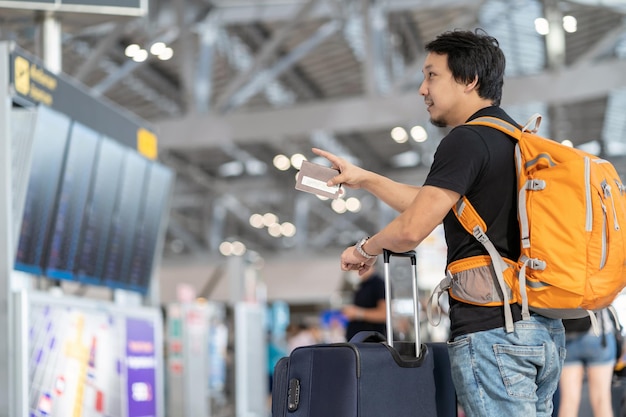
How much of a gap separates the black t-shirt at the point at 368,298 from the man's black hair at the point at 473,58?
4.45m

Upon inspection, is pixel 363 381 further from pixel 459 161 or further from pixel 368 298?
pixel 368 298

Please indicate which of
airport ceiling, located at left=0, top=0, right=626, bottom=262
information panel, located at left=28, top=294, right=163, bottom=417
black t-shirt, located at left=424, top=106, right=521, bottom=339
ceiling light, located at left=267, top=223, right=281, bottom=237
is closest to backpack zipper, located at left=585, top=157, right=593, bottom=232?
black t-shirt, located at left=424, top=106, right=521, bottom=339

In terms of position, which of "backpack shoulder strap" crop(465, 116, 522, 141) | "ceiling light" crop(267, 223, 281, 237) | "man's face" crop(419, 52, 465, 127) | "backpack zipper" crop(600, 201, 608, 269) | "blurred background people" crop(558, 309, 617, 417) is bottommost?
"blurred background people" crop(558, 309, 617, 417)

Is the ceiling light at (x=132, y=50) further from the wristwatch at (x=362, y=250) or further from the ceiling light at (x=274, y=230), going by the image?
the ceiling light at (x=274, y=230)

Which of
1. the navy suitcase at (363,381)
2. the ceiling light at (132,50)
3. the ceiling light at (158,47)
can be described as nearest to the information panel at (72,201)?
the navy suitcase at (363,381)

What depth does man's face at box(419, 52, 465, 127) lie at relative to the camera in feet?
9.73

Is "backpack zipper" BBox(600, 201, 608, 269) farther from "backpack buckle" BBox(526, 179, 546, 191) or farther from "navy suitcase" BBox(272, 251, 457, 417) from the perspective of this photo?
"navy suitcase" BBox(272, 251, 457, 417)

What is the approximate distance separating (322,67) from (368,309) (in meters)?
13.3

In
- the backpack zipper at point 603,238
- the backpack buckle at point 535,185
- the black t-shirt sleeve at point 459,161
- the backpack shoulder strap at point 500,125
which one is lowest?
the backpack zipper at point 603,238

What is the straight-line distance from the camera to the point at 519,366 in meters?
2.76

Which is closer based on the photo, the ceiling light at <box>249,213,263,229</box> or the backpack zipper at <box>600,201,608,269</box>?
the backpack zipper at <box>600,201,608,269</box>

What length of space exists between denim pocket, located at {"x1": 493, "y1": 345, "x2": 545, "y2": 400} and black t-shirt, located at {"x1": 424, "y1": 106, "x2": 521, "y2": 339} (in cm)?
9

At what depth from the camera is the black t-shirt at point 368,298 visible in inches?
287

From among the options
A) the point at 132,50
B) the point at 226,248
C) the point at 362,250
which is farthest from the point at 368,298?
the point at 226,248
